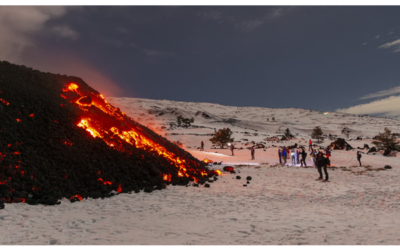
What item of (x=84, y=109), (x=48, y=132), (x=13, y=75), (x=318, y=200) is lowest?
(x=318, y=200)

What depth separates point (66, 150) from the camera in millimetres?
12109

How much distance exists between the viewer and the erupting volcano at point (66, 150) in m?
9.92

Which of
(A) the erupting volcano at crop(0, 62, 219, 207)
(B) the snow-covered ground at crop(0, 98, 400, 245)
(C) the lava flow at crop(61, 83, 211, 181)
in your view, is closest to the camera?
(B) the snow-covered ground at crop(0, 98, 400, 245)

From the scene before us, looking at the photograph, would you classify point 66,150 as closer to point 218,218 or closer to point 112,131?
point 112,131

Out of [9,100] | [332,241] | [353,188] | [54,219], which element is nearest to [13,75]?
[9,100]

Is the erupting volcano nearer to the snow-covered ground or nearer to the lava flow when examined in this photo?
the lava flow

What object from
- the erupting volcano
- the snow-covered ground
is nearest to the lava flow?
the erupting volcano

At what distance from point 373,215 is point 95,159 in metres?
12.2

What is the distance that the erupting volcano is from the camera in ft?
32.6

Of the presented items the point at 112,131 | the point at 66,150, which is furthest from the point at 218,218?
the point at 112,131

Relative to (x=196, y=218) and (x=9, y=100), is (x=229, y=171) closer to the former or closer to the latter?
(x=196, y=218)

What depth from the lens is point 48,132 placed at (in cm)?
1260

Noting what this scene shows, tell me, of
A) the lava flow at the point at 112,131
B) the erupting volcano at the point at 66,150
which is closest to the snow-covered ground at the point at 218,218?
the erupting volcano at the point at 66,150

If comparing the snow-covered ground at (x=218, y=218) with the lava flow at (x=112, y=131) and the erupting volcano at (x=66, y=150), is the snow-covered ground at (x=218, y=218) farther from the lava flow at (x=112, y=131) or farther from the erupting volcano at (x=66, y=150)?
the lava flow at (x=112, y=131)
